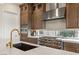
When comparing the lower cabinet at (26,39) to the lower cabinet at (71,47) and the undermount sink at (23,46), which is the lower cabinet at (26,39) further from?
the lower cabinet at (71,47)

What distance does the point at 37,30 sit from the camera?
1.57m

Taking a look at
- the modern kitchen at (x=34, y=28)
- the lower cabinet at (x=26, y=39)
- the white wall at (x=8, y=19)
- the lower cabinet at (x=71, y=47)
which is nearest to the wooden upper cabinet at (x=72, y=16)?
the modern kitchen at (x=34, y=28)

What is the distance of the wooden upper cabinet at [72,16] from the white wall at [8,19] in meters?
0.63

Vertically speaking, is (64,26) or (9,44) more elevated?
(64,26)

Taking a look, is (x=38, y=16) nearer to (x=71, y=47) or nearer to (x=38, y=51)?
(x=38, y=51)

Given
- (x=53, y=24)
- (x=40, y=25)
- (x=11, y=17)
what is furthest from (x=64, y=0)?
(x=11, y=17)

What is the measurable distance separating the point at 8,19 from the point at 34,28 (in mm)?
352

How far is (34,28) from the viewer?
1573 millimetres

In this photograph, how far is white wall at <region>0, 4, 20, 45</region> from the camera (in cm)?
154

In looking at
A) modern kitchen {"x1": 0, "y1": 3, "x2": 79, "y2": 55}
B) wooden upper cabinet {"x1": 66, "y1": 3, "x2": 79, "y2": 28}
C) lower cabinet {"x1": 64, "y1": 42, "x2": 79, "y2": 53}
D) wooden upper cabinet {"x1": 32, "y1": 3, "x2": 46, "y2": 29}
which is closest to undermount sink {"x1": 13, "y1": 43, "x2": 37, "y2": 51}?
modern kitchen {"x1": 0, "y1": 3, "x2": 79, "y2": 55}

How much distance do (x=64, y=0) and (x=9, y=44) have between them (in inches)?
35.1

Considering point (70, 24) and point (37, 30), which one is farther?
point (37, 30)

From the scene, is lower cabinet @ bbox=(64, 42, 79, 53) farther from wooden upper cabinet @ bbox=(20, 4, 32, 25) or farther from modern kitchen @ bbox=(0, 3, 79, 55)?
wooden upper cabinet @ bbox=(20, 4, 32, 25)
